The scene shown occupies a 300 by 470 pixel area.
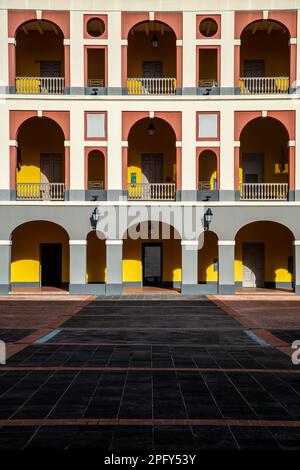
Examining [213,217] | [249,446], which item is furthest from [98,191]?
[249,446]

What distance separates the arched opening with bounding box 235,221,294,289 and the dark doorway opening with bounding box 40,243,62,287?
9.57 m

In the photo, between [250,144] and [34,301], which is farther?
[250,144]

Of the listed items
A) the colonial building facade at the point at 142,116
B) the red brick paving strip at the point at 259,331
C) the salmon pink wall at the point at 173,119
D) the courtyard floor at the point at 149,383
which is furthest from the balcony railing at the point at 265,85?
the courtyard floor at the point at 149,383

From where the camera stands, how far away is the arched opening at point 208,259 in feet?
83.5

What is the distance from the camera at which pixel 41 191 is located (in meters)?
24.6

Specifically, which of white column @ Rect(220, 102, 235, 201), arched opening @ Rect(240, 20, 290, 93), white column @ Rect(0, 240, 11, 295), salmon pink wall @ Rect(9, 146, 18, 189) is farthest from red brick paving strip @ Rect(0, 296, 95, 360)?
arched opening @ Rect(240, 20, 290, 93)

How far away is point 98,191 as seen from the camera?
75.7 feet

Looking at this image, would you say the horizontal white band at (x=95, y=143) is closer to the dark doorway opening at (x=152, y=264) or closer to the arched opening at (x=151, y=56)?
the arched opening at (x=151, y=56)

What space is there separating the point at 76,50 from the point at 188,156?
7279 millimetres

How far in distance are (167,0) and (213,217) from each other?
1041 cm

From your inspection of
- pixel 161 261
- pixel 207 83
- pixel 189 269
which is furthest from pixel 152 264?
pixel 207 83

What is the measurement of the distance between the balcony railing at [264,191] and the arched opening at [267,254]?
190cm

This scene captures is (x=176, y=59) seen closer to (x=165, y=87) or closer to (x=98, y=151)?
(x=165, y=87)

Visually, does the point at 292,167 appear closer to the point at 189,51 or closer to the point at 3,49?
the point at 189,51
